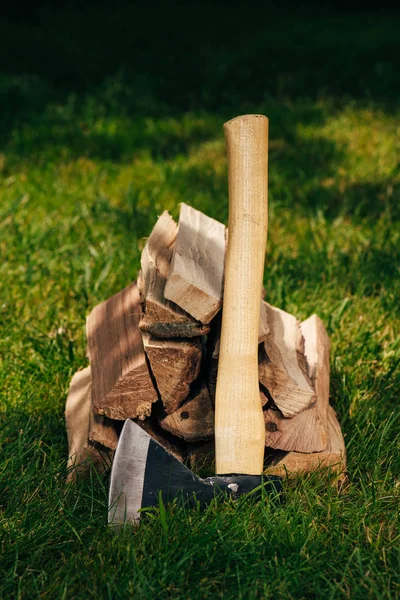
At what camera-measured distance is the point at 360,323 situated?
3.26m

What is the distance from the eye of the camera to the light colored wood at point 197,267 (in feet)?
7.36

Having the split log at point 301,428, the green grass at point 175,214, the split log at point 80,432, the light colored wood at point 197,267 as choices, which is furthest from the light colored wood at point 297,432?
the split log at point 80,432

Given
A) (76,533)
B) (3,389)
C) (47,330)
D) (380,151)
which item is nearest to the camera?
(76,533)

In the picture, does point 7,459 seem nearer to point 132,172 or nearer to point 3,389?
point 3,389

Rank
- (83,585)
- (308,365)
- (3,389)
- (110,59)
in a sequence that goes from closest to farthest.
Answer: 1. (83,585)
2. (308,365)
3. (3,389)
4. (110,59)

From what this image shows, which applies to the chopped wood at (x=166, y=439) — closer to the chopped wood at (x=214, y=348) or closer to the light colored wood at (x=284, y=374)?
the chopped wood at (x=214, y=348)

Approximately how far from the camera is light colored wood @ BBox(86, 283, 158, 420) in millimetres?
2326

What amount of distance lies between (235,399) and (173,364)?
23 centimetres

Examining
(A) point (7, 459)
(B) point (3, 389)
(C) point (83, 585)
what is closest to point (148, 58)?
(B) point (3, 389)

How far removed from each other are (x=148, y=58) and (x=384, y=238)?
178 inches

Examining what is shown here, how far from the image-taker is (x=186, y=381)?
235 centimetres

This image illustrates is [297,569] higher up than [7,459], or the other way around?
[7,459]

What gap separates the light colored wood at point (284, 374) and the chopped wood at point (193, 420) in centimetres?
20

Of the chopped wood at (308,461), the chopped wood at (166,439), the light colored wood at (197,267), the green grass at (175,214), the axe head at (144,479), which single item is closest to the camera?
the green grass at (175,214)
